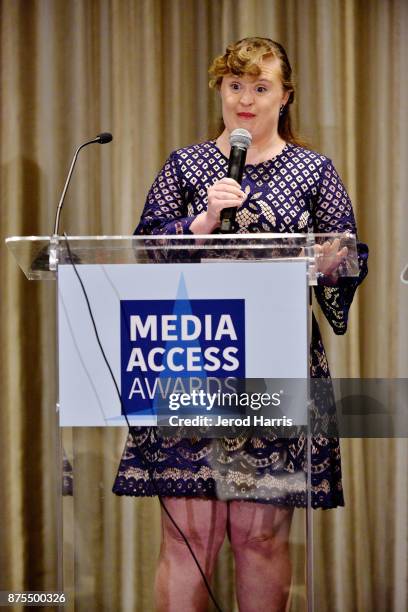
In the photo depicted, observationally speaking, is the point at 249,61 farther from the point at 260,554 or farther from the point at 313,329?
the point at 260,554

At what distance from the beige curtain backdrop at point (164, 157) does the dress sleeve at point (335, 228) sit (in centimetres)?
100

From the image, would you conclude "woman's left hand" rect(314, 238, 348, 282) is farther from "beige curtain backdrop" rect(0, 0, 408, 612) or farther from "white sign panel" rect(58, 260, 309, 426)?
"beige curtain backdrop" rect(0, 0, 408, 612)

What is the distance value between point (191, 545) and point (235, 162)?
Result: 80 centimetres

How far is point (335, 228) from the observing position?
200cm

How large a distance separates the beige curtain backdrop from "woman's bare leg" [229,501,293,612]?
56.0 inches

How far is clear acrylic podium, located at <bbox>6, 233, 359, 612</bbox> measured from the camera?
1507 mm

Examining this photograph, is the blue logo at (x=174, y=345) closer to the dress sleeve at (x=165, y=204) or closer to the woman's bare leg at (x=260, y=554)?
the woman's bare leg at (x=260, y=554)

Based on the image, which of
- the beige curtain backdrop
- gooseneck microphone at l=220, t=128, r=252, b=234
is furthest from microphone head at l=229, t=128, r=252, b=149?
the beige curtain backdrop

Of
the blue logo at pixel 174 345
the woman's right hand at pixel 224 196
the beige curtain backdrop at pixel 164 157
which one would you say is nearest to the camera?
the blue logo at pixel 174 345

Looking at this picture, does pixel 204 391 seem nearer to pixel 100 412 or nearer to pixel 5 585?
pixel 100 412

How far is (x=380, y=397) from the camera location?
9.82ft

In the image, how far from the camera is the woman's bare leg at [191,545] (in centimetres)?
Answer: 159

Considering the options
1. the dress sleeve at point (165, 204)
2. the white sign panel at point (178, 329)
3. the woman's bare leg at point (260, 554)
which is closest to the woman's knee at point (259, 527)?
the woman's bare leg at point (260, 554)

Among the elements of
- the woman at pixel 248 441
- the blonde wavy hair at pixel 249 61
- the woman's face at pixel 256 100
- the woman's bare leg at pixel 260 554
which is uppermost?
the blonde wavy hair at pixel 249 61
